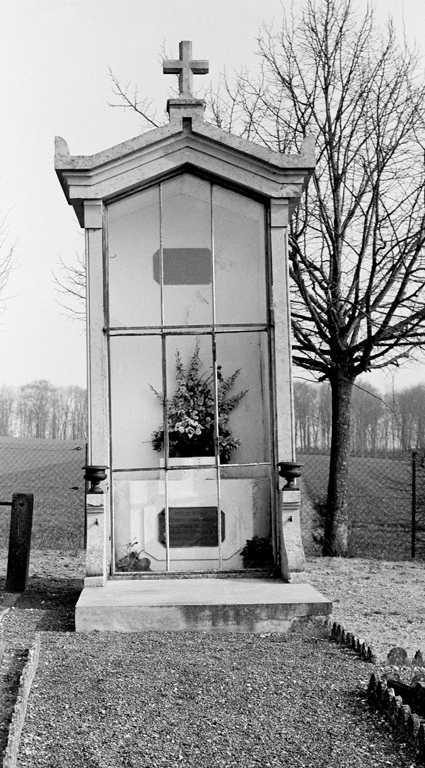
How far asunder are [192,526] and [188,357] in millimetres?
1726

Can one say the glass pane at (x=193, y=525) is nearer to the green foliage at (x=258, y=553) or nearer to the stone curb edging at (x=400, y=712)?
the green foliage at (x=258, y=553)

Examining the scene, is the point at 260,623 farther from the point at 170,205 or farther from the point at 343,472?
the point at 343,472

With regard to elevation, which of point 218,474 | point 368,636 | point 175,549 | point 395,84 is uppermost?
point 395,84

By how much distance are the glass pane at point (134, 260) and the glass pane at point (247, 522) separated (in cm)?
182

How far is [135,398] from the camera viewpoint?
27.4 ft

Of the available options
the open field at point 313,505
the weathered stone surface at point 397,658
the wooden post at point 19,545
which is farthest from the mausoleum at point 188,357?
the open field at point 313,505

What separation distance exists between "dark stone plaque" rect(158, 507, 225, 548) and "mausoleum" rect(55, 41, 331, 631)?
0.05 ft

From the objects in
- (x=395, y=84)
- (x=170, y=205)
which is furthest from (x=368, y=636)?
(x=395, y=84)

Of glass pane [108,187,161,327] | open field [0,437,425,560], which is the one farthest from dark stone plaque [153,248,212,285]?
open field [0,437,425,560]

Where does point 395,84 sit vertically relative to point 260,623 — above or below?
above

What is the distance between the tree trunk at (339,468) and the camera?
41.0 ft

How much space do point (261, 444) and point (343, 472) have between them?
4566 millimetres

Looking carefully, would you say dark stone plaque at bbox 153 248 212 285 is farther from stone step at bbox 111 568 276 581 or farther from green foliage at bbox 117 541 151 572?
stone step at bbox 111 568 276 581

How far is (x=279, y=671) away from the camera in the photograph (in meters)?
5.35
